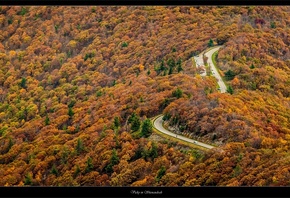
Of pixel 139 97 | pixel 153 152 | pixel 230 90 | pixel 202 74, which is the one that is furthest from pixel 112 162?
pixel 202 74

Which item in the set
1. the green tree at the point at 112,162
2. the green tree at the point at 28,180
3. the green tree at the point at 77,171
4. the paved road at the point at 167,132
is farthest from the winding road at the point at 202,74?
the green tree at the point at 28,180

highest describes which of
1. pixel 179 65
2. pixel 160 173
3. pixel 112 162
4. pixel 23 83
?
pixel 160 173

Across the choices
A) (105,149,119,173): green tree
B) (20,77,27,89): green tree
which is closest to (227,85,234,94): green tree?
(105,149,119,173): green tree

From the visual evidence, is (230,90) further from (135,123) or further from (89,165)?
(89,165)

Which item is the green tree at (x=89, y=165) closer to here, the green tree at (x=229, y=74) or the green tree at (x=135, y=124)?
the green tree at (x=135, y=124)

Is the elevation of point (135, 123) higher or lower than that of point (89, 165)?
higher

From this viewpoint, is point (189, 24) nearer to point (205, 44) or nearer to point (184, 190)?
point (205, 44)

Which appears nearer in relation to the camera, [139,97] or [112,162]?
[112,162]
